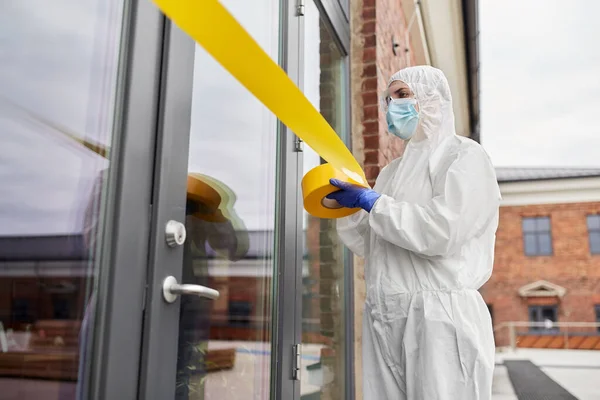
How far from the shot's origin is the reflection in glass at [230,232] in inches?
55.6

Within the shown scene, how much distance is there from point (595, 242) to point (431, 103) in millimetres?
22746

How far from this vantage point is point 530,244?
21891 millimetres

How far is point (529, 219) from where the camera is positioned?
21781mm

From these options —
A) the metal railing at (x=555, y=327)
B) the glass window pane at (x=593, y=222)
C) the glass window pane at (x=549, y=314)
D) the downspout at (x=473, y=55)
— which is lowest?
the metal railing at (x=555, y=327)

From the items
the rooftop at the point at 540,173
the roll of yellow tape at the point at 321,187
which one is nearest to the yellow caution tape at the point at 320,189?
the roll of yellow tape at the point at 321,187

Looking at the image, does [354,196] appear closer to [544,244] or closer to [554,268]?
[554,268]

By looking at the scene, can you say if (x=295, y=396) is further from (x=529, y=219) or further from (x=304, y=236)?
(x=529, y=219)

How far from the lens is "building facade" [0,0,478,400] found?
0.95 meters

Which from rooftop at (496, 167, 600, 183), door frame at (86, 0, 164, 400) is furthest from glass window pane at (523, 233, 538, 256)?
door frame at (86, 0, 164, 400)

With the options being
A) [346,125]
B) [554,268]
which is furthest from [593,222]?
[346,125]

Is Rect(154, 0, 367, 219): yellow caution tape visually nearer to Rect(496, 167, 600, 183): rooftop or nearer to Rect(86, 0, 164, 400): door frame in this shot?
Rect(86, 0, 164, 400): door frame

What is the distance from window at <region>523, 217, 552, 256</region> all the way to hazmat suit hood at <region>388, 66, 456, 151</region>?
21.8 metres

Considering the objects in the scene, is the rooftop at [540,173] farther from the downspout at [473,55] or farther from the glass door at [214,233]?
the glass door at [214,233]

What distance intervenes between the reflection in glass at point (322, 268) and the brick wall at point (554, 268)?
19.8m
